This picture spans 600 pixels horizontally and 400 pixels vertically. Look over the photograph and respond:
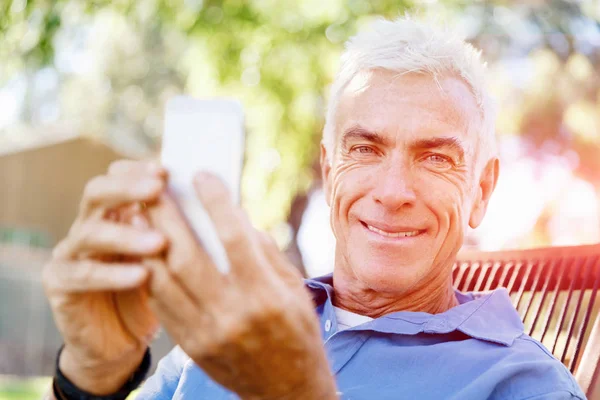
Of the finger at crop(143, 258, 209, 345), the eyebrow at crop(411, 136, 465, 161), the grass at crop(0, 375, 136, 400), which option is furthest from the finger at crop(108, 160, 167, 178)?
the grass at crop(0, 375, 136, 400)

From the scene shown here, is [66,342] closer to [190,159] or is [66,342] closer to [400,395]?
[190,159]

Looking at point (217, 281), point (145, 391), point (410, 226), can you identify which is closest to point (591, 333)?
point (410, 226)

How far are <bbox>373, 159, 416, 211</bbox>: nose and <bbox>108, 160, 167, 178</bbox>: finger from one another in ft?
3.37

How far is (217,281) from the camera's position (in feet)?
3.28

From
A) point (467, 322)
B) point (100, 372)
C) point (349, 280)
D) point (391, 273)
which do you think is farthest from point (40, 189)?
point (100, 372)

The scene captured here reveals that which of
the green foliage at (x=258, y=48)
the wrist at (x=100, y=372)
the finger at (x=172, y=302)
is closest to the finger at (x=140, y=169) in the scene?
the finger at (x=172, y=302)

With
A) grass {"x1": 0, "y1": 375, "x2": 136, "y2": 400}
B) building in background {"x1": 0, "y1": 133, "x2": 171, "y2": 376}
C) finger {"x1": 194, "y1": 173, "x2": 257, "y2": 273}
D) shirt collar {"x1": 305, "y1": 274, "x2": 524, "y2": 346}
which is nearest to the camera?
finger {"x1": 194, "y1": 173, "x2": 257, "y2": 273}

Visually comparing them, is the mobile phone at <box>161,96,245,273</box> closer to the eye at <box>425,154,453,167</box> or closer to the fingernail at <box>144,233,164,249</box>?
the fingernail at <box>144,233,164,249</box>

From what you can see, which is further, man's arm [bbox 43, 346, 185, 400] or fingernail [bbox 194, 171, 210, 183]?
man's arm [bbox 43, 346, 185, 400]

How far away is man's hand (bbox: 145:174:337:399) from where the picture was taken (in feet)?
3.23

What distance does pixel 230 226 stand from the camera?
0.97m

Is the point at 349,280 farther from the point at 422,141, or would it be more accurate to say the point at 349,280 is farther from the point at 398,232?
the point at 422,141

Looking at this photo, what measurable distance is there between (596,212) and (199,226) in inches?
271

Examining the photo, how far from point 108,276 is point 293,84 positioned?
547 centimetres
